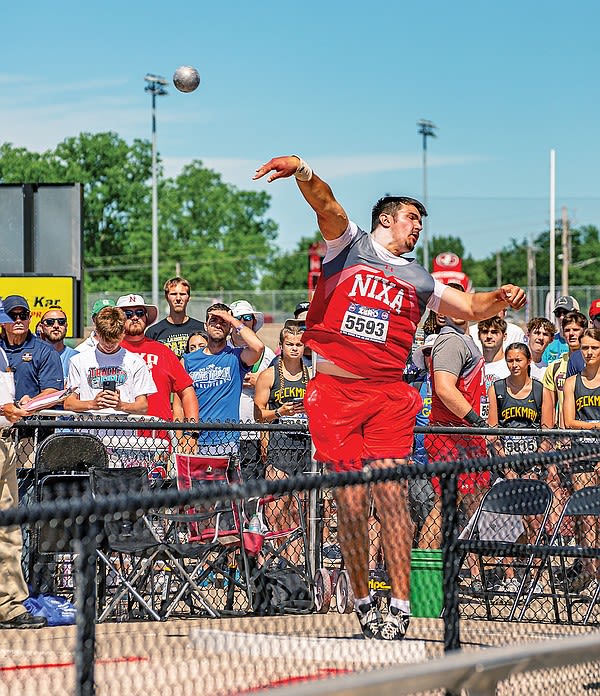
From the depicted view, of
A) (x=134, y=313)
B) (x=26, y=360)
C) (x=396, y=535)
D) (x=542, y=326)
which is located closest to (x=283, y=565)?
(x=396, y=535)

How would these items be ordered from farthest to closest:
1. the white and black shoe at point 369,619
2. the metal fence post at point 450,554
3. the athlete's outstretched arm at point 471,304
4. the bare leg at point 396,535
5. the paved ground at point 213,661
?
the athlete's outstretched arm at point 471,304, the bare leg at point 396,535, the white and black shoe at point 369,619, the metal fence post at point 450,554, the paved ground at point 213,661

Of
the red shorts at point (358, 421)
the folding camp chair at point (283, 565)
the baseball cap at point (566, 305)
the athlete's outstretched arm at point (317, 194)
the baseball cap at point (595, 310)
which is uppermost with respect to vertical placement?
the athlete's outstretched arm at point (317, 194)

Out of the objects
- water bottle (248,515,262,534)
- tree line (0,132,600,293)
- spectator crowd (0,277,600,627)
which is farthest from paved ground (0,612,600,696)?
tree line (0,132,600,293)

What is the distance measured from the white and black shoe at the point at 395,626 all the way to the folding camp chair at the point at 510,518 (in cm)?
117

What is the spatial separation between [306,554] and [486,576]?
122 cm

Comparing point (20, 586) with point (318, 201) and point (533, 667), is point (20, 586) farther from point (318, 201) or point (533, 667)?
point (533, 667)

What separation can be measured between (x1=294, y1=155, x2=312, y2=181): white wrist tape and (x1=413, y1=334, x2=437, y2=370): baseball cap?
136 inches

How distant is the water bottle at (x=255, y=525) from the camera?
774 cm

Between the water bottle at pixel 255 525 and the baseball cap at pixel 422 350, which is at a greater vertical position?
the baseball cap at pixel 422 350

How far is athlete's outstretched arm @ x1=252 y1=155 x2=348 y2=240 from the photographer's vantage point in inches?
231

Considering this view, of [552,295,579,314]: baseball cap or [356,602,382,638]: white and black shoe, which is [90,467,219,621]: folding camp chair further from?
[552,295,579,314]: baseball cap

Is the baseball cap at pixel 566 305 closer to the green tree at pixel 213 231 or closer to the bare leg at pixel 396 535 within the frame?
the bare leg at pixel 396 535

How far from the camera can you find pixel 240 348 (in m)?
11.1

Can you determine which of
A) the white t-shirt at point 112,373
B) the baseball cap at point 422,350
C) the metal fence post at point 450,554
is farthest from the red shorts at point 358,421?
the white t-shirt at point 112,373
